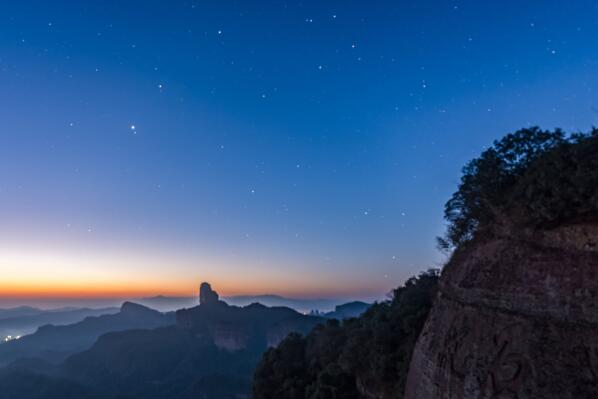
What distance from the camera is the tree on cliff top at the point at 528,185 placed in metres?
11.3

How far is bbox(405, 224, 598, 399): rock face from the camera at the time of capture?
10.1m

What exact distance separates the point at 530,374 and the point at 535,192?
547cm

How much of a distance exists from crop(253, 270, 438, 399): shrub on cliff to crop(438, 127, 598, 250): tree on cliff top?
693 centimetres

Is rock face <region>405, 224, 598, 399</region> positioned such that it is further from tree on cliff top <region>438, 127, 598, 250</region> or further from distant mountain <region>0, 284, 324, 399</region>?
distant mountain <region>0, 284, 324, 399</region>

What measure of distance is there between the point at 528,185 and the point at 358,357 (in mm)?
16541

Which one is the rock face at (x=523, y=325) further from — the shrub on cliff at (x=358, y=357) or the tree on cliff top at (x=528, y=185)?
the shrub on cliff at (x=358, y=357)

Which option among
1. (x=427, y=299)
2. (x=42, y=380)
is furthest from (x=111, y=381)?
(x=427, y=299)

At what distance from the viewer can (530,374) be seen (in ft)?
34.6

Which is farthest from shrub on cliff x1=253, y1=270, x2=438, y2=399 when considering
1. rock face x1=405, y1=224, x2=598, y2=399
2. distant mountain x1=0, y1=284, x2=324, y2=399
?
distant mountain x1=0, y1=284, x2=324, y2=399

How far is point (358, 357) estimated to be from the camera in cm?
2473

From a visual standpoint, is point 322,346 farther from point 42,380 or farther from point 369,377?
point 42,380

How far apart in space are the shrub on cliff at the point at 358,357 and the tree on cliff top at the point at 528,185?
22.7 ft

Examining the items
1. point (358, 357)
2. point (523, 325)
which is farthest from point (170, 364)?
point (523, 325)

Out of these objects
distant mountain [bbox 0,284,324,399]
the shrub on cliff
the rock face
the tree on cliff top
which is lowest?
distant mountain [bbox 0,284,324,399]
